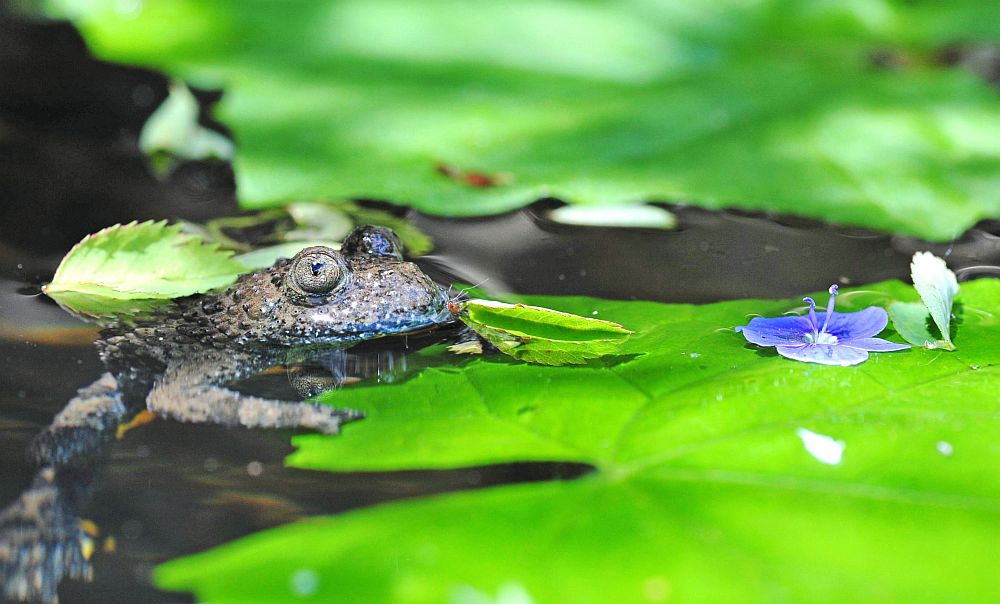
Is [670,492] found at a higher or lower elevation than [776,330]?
lower

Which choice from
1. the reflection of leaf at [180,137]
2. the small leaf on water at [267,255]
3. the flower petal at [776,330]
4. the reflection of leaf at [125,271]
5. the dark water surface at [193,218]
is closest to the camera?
the dark water surface at [193,218]

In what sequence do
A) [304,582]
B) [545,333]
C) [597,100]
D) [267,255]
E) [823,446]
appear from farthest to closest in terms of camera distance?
[597,100] < [267,255] < [545,333] < [823,446] < [304,582]

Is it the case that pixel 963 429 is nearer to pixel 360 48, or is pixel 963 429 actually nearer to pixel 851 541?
pixel 851 541

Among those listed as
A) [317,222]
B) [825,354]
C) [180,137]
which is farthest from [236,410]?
[180,137]

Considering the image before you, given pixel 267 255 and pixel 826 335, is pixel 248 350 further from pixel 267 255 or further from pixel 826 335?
pixel 826 335

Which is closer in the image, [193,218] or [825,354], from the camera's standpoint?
[825,354]

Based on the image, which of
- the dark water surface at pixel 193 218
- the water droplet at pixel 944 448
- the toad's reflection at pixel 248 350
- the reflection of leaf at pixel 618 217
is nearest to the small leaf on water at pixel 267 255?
the toad's reflection at pixel 248 350

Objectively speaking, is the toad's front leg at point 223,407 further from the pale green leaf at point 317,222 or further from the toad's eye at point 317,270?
the pale green leaf at point 317,222
